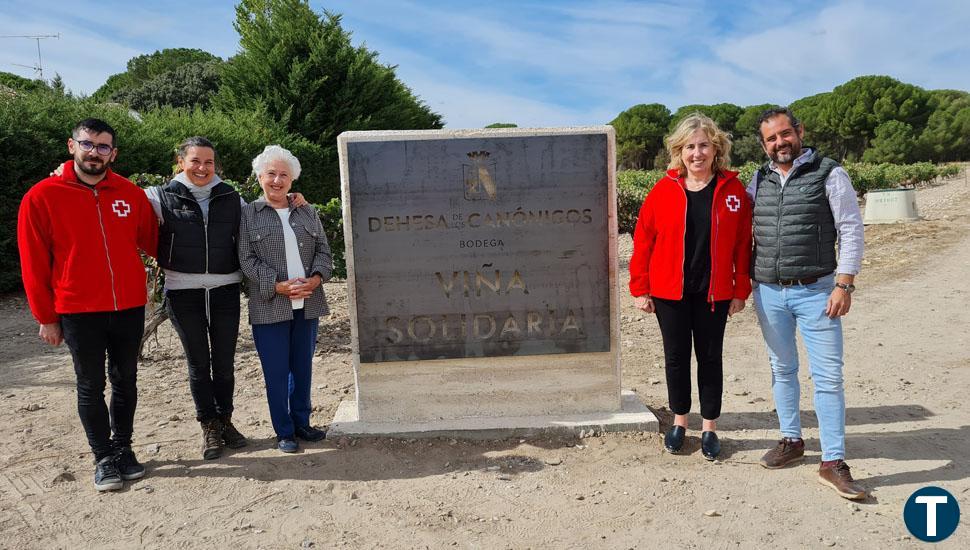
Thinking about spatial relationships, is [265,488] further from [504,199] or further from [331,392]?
[504,199]

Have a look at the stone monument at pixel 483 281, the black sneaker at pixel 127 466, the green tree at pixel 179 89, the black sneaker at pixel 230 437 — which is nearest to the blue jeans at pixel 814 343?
the stone monument at pixel 483 281

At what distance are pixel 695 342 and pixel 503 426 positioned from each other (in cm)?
124

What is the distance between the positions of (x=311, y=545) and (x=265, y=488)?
669mm

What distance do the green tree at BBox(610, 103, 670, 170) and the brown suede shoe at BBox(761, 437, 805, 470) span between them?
224ft

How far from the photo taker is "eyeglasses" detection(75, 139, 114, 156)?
333 cm

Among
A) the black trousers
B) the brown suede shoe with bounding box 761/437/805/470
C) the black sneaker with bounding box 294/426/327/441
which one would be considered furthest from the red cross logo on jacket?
the brown suede shoe with bounding box 761/437/805/470

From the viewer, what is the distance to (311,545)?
9.57ft

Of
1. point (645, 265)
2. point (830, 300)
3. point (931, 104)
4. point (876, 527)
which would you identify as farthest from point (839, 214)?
point (931, 104)

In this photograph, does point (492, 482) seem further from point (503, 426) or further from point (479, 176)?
A: point (479, 176)

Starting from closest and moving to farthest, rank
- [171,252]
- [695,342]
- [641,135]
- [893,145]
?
[171,252] < [695,342] < [893,145] < [641,135]

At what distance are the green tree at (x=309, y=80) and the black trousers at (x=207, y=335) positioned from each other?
547 inches

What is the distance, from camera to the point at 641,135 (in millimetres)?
71750

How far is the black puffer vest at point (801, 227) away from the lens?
3.20 meters
